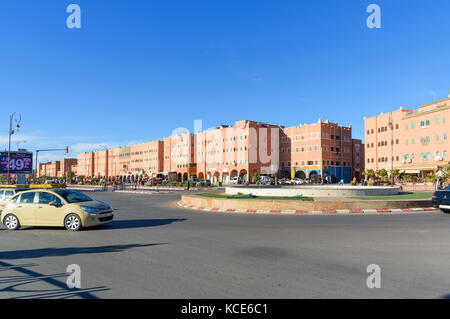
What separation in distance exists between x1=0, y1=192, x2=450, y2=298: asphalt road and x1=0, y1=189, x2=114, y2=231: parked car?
1.21 ft

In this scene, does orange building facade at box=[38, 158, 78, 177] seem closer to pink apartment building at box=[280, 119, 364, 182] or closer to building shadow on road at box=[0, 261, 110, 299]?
pink apartment building at box=[280, 119, 364, 182]

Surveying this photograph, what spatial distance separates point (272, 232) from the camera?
10.3 m

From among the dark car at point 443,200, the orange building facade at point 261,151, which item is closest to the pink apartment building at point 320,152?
the orange building facade at point 261,151

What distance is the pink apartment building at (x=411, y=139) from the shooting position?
58.9m

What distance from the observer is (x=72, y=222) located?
1088 centimetres

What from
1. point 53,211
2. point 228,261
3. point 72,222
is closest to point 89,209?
point 72,222

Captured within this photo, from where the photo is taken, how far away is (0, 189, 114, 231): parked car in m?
10.9

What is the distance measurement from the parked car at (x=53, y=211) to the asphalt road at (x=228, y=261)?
0.37 meters

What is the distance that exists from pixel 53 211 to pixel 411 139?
7057 cm

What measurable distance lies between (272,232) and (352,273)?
15.4ft

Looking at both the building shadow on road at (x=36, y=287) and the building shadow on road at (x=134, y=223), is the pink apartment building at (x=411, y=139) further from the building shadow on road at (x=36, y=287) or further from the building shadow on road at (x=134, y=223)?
the building shadow on road at (x=36, y=287)
